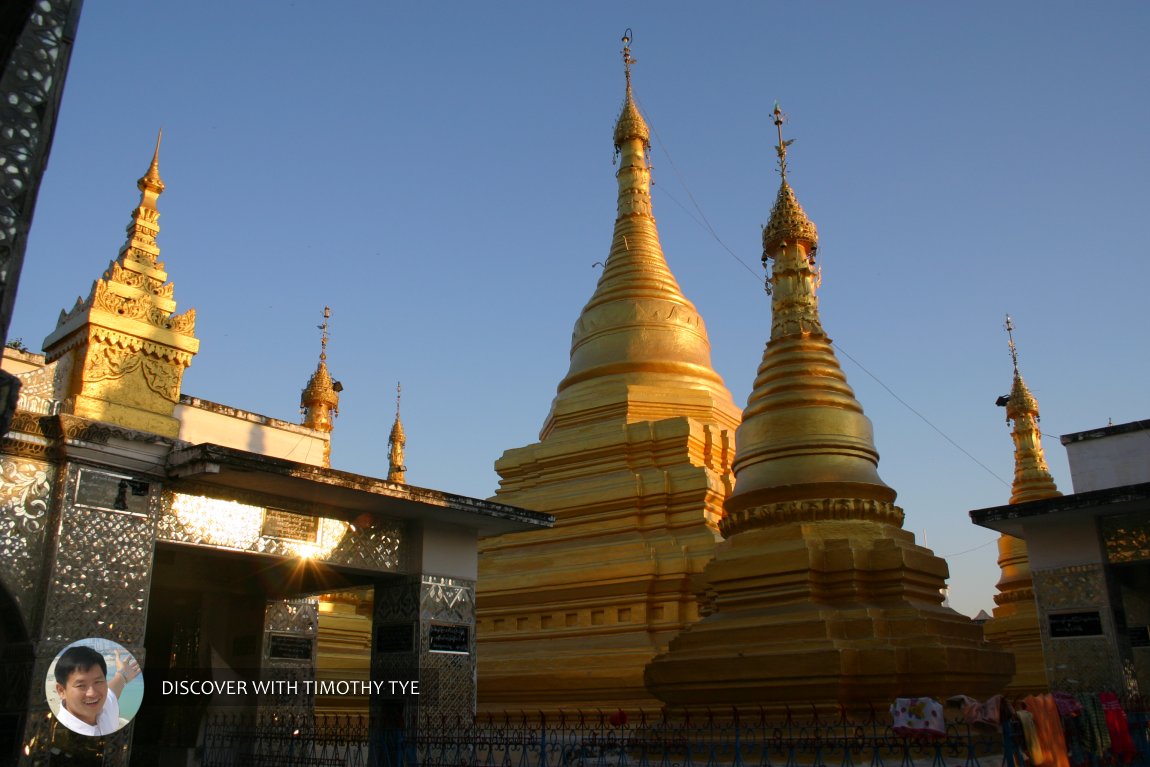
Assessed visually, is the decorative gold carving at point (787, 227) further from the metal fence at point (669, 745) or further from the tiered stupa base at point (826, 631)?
the metal fence at point (669, 745)

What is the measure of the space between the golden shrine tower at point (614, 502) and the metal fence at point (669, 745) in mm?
4816

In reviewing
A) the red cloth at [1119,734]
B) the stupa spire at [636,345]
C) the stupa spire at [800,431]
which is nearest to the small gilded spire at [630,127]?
the stupa spire at [636,345]

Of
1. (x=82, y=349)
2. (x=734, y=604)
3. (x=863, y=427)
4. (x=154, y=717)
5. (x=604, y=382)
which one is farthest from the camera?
(x=604, y=382)

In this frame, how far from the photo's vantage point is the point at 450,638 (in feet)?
38.5

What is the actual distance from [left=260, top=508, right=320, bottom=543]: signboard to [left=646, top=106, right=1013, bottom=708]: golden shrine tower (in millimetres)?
5435

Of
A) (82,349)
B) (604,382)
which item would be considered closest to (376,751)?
(82,349)

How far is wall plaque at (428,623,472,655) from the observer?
11.5m

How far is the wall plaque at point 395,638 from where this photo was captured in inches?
453

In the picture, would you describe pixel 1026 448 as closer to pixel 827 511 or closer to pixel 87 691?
pixel 827 511

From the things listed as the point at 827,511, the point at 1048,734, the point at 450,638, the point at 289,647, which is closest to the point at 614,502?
the point at 827,511

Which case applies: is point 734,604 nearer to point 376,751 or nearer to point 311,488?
point 376,751

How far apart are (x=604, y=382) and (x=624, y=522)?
170 inches

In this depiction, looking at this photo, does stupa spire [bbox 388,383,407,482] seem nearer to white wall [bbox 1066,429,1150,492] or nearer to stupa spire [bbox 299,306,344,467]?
stupa spire [bbox 299,306,344,467]

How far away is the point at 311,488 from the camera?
10516mm
